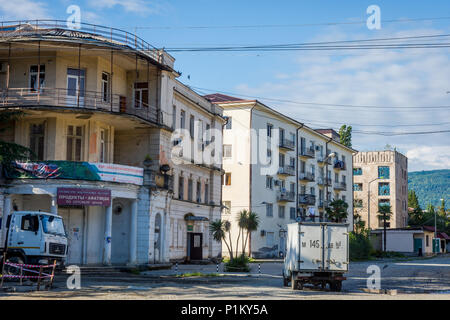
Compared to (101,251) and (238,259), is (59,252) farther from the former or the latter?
(238,259)

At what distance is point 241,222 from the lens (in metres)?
42.0

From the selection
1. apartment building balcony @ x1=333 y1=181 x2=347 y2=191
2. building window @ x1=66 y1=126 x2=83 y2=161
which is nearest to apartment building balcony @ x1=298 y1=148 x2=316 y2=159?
apartment building balcony @ x1=333 y1=181 x2=347 y2=191

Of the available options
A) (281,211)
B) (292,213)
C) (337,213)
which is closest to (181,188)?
(281,211)

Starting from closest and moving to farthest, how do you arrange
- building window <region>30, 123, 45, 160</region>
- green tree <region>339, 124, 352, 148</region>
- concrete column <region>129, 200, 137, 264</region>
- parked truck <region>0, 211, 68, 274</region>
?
parked truck <region>0, 211, 68, 274</region> → concrete column <region>129, 200, 137, 264</region> → building window <region>30, 123, 45, 160</region> → green tree <region>339, 124, 352, 148</region>

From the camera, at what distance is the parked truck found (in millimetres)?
24828

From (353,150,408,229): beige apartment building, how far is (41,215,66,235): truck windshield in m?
80.1

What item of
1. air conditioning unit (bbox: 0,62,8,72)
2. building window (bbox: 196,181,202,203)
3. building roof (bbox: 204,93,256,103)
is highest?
building roof (bbox: 204,93,256,103)

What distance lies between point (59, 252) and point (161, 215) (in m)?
11.1

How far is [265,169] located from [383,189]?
48.6 meters

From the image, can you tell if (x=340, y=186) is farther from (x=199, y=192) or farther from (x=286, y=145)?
(x=199, y=192)

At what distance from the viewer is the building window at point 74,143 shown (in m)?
34.4

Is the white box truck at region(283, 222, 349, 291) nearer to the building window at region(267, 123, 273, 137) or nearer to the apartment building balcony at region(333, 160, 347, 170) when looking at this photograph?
the building window at region(267, 123, 273, 137)
